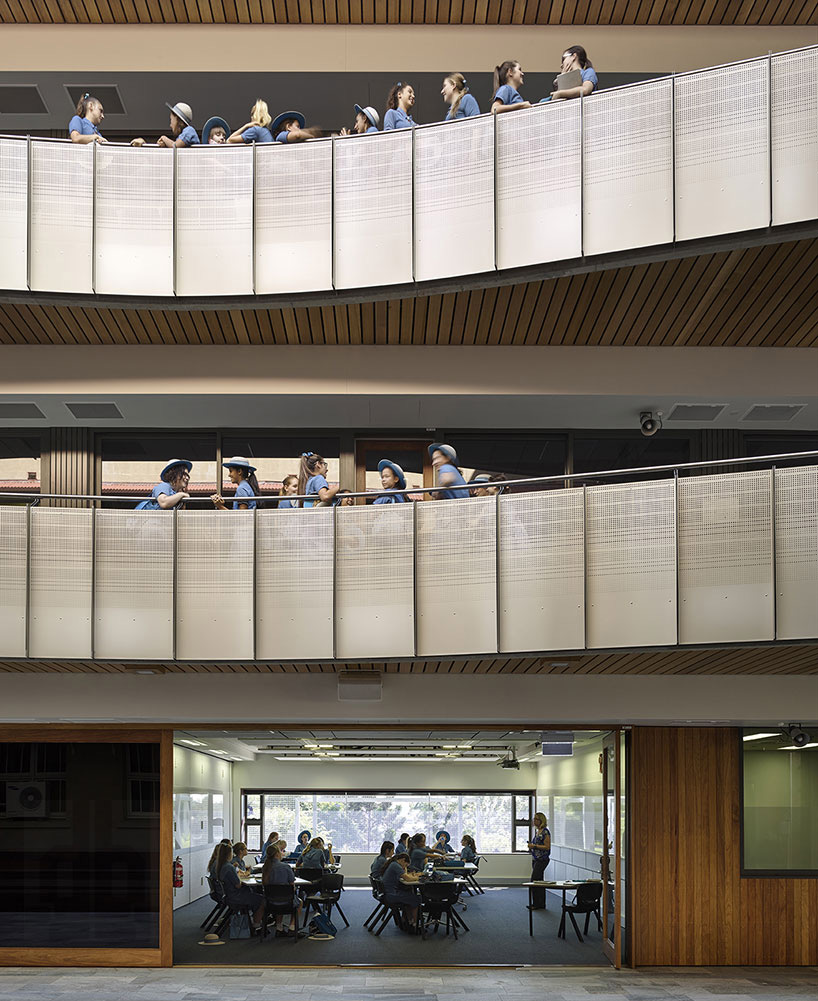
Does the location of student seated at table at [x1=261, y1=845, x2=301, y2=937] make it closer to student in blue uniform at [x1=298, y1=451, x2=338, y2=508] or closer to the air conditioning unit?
the air conditioning unit

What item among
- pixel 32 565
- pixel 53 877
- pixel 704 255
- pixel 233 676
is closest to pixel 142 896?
pixel 53 877

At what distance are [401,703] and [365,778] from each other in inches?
356

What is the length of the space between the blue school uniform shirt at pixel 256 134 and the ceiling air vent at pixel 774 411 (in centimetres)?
689

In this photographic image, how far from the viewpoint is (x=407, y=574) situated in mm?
12266

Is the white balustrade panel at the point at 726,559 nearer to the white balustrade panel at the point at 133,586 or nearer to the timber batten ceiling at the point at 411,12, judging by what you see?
the white balustrade panel at the point at 133,586

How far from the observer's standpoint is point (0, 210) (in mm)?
13078

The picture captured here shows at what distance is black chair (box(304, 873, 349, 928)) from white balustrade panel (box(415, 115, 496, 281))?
34.8ft

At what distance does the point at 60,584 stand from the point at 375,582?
11.4 feet

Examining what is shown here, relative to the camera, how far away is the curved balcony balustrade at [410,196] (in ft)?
38.4

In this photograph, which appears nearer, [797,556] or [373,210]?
[797,556]

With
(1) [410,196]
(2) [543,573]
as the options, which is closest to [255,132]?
(1) [410,196]

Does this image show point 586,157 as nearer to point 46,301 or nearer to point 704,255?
point 704,255

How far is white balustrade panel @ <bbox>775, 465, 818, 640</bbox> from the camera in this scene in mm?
10836

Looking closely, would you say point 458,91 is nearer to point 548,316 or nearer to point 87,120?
point 548,316
